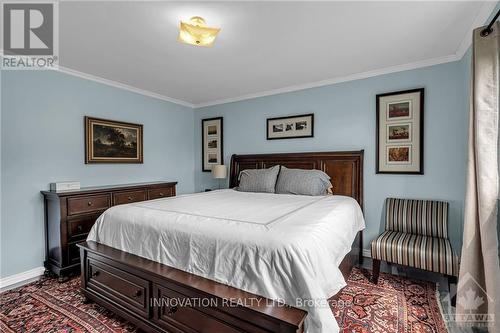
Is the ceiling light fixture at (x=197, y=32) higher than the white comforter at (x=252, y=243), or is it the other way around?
the ceiling light fixture at (x=197, y=32)

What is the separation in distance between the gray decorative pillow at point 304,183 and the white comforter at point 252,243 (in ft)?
2.63

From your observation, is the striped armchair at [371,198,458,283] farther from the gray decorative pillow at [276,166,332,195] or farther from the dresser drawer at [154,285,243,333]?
the dresser drawer at [154,285,243,333]

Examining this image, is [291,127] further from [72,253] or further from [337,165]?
[72,253]

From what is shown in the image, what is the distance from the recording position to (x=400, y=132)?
9.86 feet

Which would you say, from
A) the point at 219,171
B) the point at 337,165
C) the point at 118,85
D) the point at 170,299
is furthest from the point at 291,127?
the point at 170,299

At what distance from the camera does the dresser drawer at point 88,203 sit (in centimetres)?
273

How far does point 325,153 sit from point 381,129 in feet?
2.46

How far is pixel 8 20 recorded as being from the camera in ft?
6.66

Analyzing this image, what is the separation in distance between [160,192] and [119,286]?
1.97m

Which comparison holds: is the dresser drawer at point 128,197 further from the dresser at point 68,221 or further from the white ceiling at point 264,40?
the white ceiling at point 264,40

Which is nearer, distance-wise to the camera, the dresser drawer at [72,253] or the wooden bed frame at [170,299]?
the wooden bed frame at [170,299]

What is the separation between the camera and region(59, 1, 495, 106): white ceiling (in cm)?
189

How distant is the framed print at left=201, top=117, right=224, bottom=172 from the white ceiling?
117 centimetres

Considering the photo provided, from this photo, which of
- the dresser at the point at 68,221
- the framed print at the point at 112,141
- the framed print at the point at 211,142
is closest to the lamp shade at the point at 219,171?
the framed print at the point at 211,142
